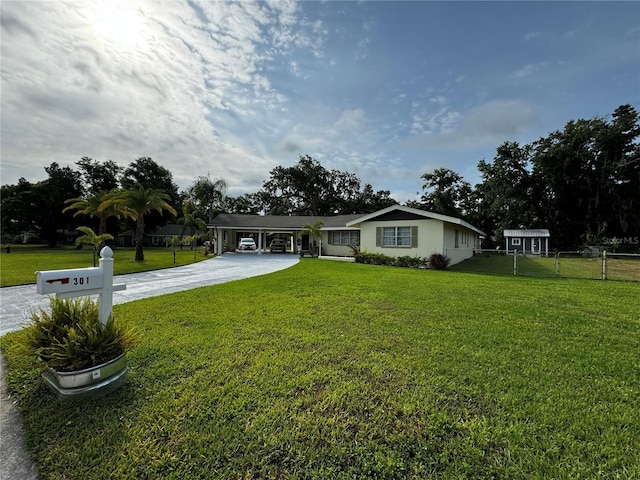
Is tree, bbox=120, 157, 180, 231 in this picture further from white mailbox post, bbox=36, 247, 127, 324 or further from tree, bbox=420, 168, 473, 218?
white mailbox post, bbox=36, 247, 127, 324

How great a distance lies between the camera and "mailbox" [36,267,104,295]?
2.63m

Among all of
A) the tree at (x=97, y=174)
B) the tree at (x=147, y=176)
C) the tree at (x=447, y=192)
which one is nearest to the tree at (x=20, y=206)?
the tree at (x=97, y=174)

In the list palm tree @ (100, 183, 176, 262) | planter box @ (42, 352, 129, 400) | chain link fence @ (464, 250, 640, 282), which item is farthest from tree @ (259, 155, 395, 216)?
planter box @ (42, 352, 129, 400)

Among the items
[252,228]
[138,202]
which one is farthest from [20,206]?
[252,228]

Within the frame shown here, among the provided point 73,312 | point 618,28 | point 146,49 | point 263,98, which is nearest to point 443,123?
point 618,28

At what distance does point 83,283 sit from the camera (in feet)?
9.47

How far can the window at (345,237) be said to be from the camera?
70.7 ft

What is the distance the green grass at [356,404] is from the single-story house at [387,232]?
34.4 ft

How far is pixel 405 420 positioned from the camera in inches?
94.6

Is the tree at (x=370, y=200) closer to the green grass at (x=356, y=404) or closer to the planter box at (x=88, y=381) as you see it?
the green grass at (x=356, y=404)

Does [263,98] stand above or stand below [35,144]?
above

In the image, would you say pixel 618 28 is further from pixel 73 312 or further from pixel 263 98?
pixel 73 312

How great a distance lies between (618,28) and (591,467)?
15.6 meters

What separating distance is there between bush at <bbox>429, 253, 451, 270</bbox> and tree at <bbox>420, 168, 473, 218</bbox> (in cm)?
2395
